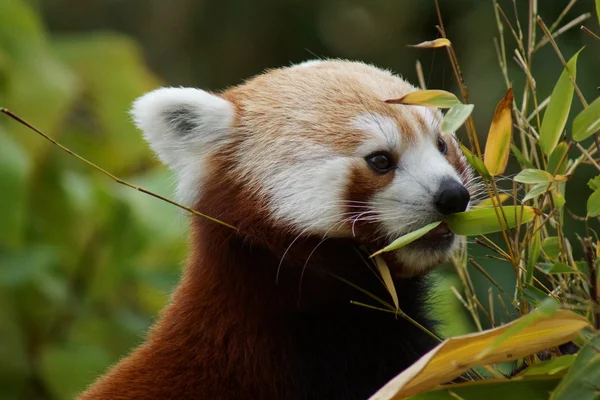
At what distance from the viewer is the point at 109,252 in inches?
173

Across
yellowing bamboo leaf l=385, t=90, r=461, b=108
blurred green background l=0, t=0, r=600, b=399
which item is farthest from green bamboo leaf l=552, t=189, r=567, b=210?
blurred green background l=0, t=0, r=600, b=399

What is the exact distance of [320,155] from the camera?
7.03ft

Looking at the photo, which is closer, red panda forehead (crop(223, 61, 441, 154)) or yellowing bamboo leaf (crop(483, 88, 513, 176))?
yellowing bamboo leaf (crop(483, 88, 513, 176))

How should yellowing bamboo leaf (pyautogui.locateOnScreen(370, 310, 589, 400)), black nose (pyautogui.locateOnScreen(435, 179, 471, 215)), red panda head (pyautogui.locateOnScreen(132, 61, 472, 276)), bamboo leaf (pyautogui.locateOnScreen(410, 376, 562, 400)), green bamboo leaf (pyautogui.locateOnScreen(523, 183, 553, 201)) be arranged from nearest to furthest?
yellowing bamboo leaf (pyautogui.locateOnScreen(370, 310, 589, 400))
bamboo leaf (pyautogui.locateOnScreen(410, 376, 562, 400))
green bamboo leaf (pyautogui.locateOnScreen(523, 183, 553, 201))
black nose (pyautogui.locateOnScreen(435, 179, 471, 215))
red panda head (pyautogui.locateOnScreen(132, 61, 472, 276))

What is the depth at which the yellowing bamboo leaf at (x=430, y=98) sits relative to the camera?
1.72 metres

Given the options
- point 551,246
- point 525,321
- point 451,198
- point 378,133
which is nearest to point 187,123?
point 378,133

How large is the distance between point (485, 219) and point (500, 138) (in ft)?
0.56

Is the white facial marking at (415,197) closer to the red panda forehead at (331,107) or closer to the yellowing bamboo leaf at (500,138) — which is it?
the red panda forehead at (331,107)

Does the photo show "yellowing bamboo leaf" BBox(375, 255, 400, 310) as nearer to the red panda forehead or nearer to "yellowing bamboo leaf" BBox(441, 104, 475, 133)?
the red panda forehead

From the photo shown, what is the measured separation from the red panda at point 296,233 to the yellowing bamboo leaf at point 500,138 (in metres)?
0.22

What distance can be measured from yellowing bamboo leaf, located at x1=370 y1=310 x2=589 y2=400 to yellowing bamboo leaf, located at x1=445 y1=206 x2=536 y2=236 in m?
0.33

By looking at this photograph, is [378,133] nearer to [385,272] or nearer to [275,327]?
[385,272]

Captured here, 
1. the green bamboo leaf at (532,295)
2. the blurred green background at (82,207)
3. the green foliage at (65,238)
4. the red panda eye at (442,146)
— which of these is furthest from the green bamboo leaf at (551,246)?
the green foliage at (65,238)

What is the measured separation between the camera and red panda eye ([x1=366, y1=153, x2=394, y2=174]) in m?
2.10
